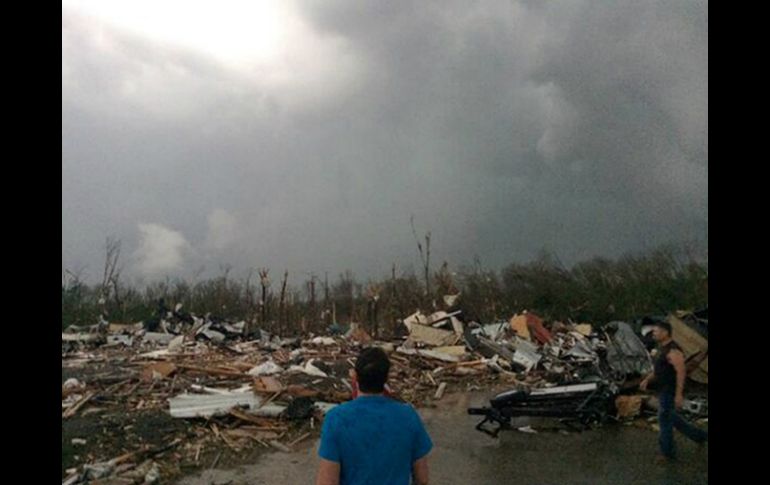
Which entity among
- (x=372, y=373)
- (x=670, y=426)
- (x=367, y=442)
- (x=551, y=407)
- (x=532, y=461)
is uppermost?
(x=372, y=373)

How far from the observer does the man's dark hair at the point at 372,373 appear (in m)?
3.11

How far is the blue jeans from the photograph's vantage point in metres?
7.55

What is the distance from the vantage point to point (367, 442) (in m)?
3.00

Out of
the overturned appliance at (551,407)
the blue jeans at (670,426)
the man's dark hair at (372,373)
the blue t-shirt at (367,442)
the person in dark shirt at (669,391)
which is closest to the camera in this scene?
the blue t-shirt at (367,442)

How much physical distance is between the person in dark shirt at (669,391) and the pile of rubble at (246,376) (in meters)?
2.53

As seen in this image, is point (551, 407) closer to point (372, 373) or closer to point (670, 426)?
point (670, 426)

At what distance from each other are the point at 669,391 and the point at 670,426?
66cm

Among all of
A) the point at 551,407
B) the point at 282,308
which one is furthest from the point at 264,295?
the point at 551,407

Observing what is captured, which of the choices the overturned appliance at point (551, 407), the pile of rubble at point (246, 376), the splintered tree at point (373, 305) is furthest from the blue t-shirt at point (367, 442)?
the splintered tree at point (373, 305)

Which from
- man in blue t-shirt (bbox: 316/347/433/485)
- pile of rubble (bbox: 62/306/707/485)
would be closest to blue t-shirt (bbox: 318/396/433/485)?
man in blue t-shirt (bbox: 316/347/433/485)

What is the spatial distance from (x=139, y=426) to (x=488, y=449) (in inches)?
220

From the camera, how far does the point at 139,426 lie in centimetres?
915

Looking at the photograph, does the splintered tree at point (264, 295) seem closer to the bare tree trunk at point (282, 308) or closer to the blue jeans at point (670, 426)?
the bare tree trunk at point (282, 308)
